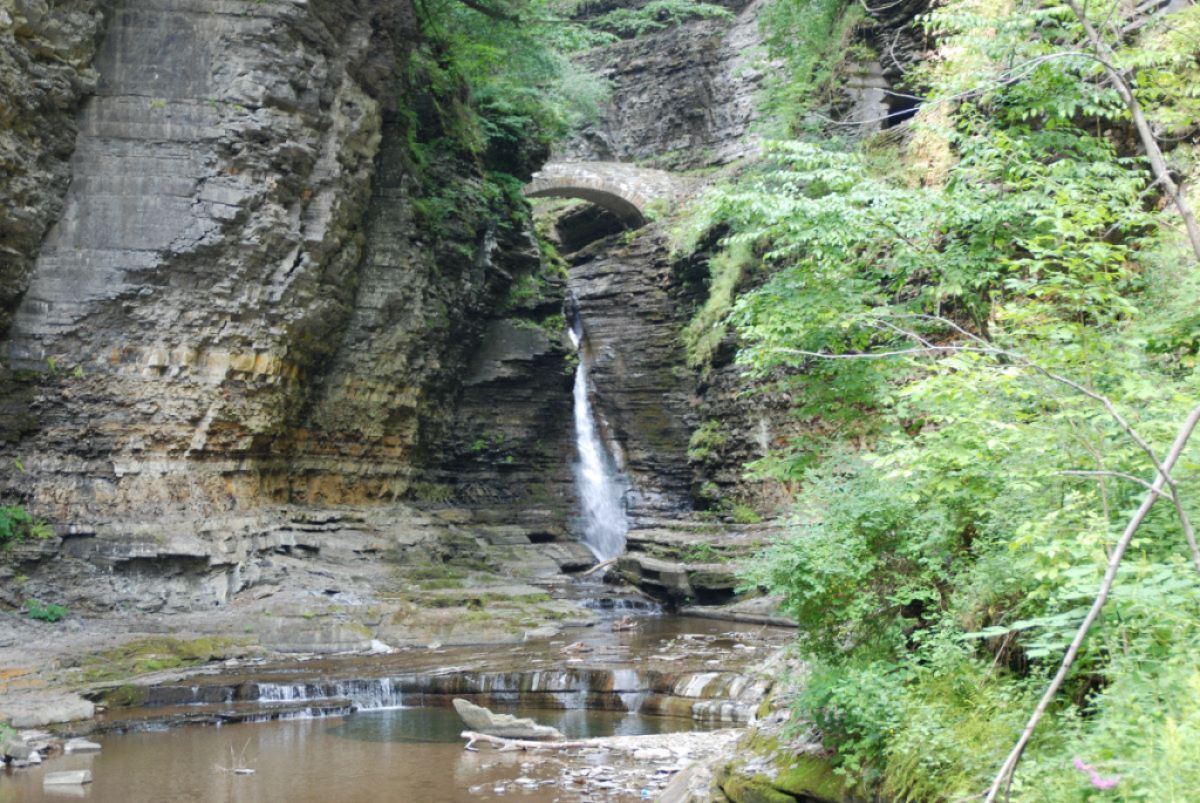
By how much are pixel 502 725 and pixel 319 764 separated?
2.12 m

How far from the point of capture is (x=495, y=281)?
26.5 metres

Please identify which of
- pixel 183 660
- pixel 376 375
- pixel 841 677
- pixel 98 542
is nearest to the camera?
Answer: pixel 841 677

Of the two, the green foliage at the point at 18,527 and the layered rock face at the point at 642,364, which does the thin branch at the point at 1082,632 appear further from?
the layered rock face at the point at 642,364

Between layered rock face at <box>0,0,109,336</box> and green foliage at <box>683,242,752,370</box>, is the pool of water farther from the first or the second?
green foliage at <box>683,242,752,370</box>

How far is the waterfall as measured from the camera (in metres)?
26.9

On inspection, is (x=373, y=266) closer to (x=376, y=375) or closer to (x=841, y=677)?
(x=376, y=375)

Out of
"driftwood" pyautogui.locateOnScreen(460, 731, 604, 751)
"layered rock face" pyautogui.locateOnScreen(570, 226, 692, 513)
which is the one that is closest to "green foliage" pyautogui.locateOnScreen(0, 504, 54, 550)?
"driftwood" pyautogui.locateOnScreen(460, 731, 604, 751)

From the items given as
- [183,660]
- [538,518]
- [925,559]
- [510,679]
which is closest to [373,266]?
[538,518]

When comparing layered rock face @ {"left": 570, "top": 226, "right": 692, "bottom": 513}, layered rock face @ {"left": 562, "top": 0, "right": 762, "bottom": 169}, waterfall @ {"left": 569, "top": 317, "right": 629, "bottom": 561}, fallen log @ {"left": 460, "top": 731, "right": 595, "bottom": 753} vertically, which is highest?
layered rock face @ {"left": 562, "top": 0, "right": 762, "bottom": 169}

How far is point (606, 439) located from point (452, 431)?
17.0 ft

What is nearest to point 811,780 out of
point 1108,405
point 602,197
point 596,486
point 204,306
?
point 1108,405

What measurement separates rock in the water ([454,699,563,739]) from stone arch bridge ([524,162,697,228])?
2300 cm

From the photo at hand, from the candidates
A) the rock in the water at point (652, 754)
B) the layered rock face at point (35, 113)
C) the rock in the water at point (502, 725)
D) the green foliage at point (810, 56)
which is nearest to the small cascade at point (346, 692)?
the rock in the water at point (502, 725)

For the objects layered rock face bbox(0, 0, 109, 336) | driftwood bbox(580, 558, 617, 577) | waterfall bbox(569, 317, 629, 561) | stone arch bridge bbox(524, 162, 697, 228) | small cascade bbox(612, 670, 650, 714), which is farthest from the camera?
stone arch bridge bbox(524, 162, 697, 228)
